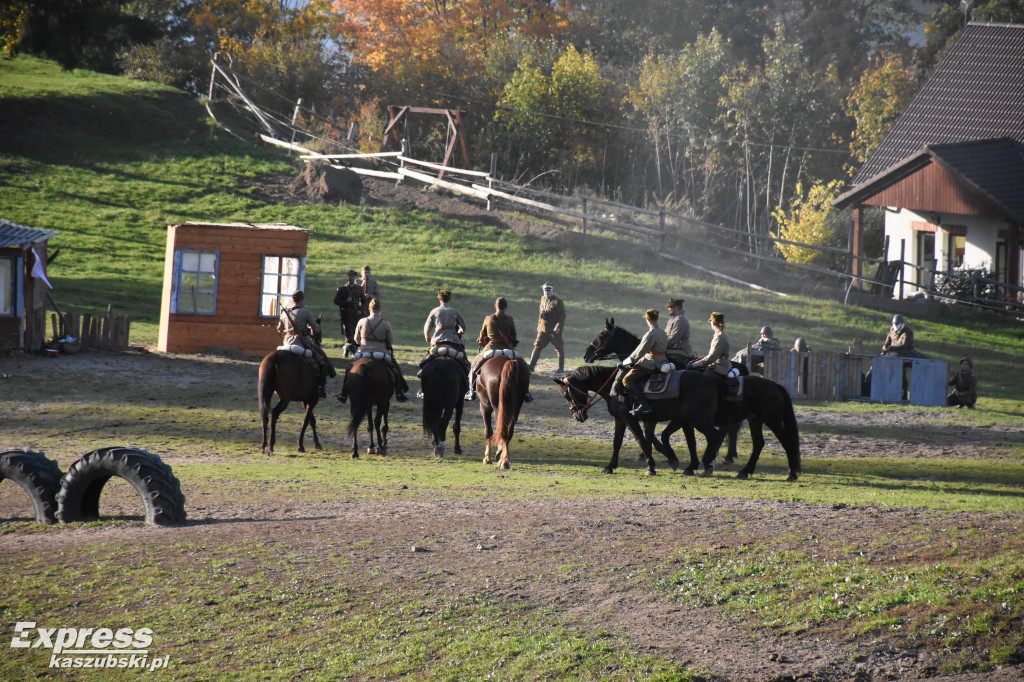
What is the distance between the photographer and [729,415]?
46.4 ft

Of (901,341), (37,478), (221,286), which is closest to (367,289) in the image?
(221,286)

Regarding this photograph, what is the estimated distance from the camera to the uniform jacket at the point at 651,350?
45.4 ft

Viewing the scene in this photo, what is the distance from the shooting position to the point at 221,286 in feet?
75.8

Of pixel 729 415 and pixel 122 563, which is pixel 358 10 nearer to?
pixel 729 415

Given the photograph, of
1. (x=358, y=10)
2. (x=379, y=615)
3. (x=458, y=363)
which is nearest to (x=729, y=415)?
(x=458, y=363)

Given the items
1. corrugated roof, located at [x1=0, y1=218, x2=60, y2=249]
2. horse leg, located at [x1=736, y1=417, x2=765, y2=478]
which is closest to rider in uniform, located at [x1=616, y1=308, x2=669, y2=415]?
horse leg, located at [x1=736, y1=417, x2=765, y2=478]

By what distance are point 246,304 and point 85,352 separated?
135 inches

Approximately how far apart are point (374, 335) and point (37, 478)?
18.8 ft

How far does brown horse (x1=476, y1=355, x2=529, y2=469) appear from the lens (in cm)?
1441

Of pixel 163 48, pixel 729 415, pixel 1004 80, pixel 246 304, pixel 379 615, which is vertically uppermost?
pixel 163 48

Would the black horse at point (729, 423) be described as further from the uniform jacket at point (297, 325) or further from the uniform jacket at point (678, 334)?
the uniform jacket at point (297, 325)

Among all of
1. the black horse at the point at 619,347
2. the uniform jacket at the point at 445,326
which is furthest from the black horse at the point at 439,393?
the black horse at the point at 619,347

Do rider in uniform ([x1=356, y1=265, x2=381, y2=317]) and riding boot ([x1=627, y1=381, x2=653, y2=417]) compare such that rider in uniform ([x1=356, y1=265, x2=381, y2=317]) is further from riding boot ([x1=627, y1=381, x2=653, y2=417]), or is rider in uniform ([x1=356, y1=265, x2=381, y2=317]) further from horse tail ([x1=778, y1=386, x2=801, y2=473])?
horse tail ([x1=778, y1=386, x2=801, y2=473])

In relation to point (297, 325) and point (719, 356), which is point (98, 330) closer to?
point (297, 325)
